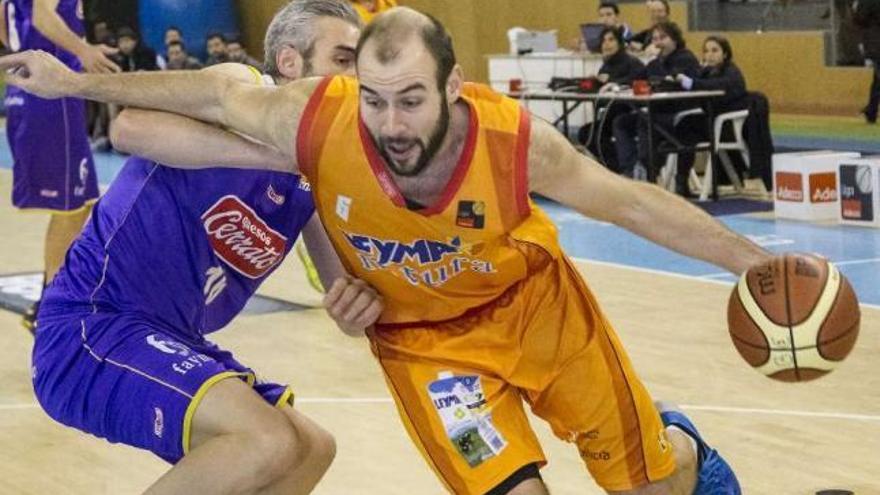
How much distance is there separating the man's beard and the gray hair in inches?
33.0

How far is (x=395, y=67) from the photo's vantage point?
4.00 m

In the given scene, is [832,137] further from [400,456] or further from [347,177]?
[347,177]

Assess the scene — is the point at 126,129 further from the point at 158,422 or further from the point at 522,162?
the point at 522,162

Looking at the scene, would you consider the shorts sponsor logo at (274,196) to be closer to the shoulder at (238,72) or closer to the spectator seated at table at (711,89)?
the shoulder at (238,72)

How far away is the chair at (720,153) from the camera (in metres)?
14.2

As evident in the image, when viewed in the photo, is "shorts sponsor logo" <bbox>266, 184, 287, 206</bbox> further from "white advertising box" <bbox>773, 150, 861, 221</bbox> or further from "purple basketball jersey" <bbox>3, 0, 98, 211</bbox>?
"white advertising box" <bbox>773, 150, 861, 221</bbox>

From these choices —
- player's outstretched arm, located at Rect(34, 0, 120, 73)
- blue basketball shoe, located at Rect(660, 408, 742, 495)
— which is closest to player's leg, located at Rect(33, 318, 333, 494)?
blue basketball shoe, located at Rect(660, 408, 742, 495)

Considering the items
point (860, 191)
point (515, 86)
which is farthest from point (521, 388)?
point (515, 86)

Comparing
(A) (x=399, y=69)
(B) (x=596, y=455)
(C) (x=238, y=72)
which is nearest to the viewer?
(A) (x=399, y=69)

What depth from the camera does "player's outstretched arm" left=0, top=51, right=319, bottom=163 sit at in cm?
426

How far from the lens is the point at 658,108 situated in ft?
47.3

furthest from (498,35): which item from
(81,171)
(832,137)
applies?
(81,171)

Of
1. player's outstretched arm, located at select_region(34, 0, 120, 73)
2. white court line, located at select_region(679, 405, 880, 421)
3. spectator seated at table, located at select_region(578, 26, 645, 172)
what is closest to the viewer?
white court line, located at select_region(679, 405, 880, 421)

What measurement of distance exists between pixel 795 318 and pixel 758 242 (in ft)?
23.9
